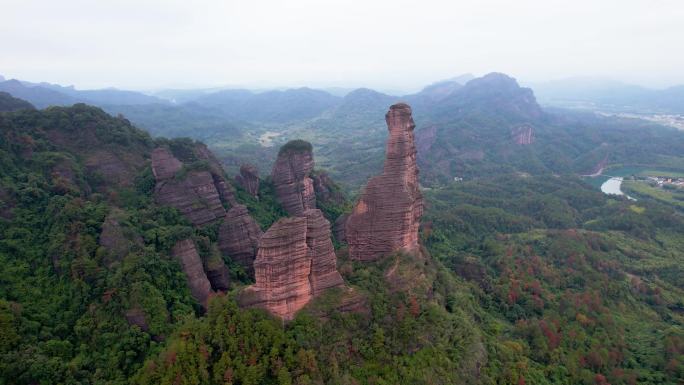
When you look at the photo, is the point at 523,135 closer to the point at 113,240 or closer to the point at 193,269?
the point at 193,269

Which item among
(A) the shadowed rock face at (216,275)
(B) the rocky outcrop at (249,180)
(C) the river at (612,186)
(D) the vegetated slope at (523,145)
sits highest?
(B) the rocky outcrop at (249,180)

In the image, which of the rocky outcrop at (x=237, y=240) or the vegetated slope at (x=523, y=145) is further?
the vegetated slope at (x=523, y=145)

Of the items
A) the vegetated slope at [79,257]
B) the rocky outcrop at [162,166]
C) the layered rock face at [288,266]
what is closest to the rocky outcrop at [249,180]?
the rocky outcrop at [162,166]

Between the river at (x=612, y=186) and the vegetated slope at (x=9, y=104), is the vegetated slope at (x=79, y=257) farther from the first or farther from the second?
the river at (x=612, y=186)

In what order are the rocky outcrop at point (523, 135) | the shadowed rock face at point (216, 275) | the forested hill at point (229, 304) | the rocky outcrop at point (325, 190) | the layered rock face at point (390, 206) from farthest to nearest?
the rocky outcrop at point (523, 135) < the rocky outcrop at point (325, 190) < the shadowed rock face at point (216, 275) < the layered rock face at point (390, 206) < the forested hill at point (229, 304)

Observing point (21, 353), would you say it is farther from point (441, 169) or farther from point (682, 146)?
point (682, 146)

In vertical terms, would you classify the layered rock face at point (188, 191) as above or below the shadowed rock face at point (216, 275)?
above

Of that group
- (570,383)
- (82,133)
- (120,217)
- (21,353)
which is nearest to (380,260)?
(570,383)
